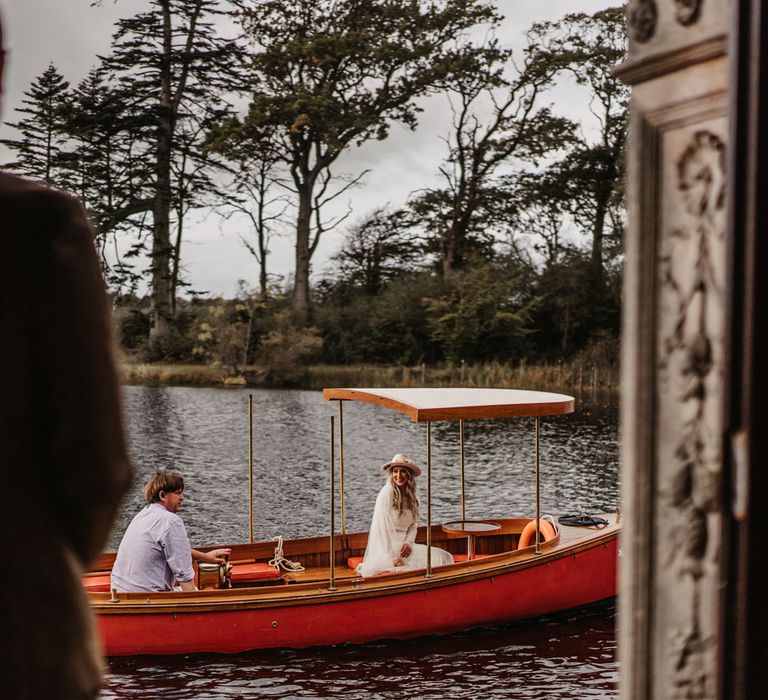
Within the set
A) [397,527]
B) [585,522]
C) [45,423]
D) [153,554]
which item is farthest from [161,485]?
[45,423]

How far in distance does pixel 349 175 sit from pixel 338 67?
4174 mm

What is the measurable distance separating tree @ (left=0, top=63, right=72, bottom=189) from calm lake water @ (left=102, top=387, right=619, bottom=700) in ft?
26.6

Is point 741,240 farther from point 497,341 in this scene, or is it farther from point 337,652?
point 497,341

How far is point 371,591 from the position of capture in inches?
341

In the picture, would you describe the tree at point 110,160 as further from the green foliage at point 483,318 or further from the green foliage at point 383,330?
the green foliage at point 483,318

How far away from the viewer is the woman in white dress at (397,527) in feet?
27.3

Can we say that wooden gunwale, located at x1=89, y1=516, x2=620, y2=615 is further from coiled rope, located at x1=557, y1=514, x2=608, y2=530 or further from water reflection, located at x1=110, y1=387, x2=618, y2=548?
water reflection, located at x1=110, y1=387, x2=618, y2=548

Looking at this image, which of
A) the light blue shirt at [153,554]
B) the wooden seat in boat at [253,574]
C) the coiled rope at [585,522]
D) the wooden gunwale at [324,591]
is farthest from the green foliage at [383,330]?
the light blue shirt at [153,554]

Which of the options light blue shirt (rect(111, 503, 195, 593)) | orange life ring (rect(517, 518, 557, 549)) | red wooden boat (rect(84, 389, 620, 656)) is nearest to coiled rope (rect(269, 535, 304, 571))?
red wooden boat (rect(84, 389, 620, 656))

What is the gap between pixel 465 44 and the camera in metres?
36.9

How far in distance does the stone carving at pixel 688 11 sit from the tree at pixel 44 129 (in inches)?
1255

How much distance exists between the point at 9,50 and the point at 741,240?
0.87 metres

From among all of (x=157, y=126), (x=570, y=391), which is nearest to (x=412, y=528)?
(x=570, y=391)

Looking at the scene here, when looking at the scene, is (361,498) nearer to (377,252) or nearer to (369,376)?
A: (369,376)
